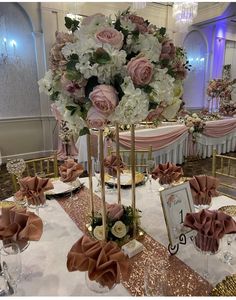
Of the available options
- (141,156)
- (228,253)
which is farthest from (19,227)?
(141,156)

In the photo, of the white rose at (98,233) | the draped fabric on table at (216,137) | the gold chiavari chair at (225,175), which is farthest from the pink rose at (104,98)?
the draped fabric on table at (216,137)

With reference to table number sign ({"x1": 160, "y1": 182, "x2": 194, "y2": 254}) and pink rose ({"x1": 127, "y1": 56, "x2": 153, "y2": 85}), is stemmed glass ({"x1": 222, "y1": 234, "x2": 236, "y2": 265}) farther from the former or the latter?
pink rose ({"x1": 127, "y1": 56, "x2": 153, "y2": 85})

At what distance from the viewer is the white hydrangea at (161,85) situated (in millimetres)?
850

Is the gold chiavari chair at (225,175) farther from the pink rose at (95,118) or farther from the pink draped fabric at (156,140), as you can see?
the pink rose at (95,118)

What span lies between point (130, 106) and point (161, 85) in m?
0.15

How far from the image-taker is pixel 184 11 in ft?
15.4

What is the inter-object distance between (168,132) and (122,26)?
3.39 m

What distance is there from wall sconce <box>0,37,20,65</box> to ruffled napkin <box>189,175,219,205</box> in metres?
4.76

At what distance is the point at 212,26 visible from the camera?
717 centimetres

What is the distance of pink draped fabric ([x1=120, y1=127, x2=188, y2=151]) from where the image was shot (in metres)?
3.64

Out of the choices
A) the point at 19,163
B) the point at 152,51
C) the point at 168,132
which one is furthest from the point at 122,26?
the point at 168,132

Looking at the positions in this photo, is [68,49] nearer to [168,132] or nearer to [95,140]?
[95,140]

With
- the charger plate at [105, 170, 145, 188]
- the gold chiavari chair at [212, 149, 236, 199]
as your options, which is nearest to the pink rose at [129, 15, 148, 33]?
the charger plate at [105, 170, 145, 188]

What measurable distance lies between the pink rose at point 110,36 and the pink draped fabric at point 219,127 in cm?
422
